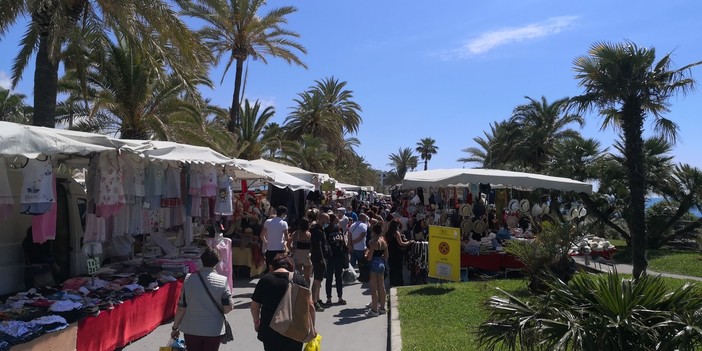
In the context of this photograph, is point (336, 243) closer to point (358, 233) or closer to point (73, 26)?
point (358, 233)

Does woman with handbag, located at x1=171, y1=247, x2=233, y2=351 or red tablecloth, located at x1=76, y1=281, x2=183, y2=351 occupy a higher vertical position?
woman with handbag, located at x1=171, y1=247, x2=233, y2=351

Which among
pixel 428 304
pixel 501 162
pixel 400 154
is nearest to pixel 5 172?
pixel 428 304

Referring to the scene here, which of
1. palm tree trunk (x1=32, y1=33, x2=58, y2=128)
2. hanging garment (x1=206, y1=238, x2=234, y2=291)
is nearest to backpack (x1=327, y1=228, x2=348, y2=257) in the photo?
hanging garment (x1=206, y1=238, x2=234, y2=291)

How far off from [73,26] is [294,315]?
9411mm

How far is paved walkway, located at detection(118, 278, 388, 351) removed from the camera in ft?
24.7

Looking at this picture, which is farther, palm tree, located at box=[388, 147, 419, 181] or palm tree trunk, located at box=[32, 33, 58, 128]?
palm tree, located at box=[388, 147, 419, 181]

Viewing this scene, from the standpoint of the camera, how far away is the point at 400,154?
87875mm

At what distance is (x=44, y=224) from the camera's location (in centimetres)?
673

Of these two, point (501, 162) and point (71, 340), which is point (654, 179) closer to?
point (501, 162)

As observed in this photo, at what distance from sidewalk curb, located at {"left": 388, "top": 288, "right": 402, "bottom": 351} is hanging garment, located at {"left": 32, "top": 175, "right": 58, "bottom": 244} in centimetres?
454

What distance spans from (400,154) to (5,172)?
82105 mm

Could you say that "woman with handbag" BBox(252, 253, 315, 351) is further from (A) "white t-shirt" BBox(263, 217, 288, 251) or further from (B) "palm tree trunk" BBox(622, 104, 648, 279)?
(B) "palm tree trunk" BBox(622, 104, 648, 279)

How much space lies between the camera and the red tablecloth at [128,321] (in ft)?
20.7

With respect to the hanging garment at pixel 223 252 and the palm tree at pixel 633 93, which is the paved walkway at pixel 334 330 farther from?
the palm tree at pixel 633 93
